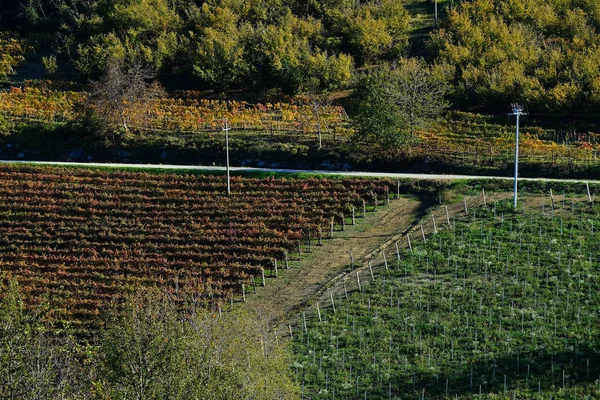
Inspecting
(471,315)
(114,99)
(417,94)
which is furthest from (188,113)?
(471,315)

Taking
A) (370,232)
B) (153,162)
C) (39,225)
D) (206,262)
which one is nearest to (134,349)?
(206,262)

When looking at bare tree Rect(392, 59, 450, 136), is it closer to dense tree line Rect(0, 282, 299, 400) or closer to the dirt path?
the dirt path

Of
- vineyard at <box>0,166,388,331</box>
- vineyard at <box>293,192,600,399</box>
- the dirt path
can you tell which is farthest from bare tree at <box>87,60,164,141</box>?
vineyard at <box>293,192,600,399</box>

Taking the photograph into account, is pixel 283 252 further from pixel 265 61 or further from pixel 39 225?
pixel 265 61

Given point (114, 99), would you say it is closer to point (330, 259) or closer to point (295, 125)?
point (295, 125)

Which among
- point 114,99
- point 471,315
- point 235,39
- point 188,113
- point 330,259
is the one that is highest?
point 235,39
